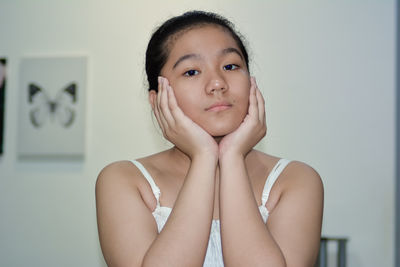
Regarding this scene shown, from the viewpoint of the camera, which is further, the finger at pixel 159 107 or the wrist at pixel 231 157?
the finger at pixel 159 107

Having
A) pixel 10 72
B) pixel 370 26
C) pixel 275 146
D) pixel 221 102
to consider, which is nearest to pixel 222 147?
pixel 221 102

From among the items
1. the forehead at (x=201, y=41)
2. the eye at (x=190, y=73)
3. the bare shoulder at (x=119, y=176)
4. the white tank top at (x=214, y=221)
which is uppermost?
the forehead at (x=201, y=41)

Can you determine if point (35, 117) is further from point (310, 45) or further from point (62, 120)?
point (310, 45)

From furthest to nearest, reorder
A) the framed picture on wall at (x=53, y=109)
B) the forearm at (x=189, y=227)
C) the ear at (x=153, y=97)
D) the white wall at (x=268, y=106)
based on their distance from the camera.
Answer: the framed picture on wall at (x=53, y=109) → the white wall at (x=268, y=106) → the ear at (x=153, y=97) → the forearm at (x=189, y=227)

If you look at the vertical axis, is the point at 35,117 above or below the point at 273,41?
below

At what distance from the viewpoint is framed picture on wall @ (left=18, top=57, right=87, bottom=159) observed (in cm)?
242

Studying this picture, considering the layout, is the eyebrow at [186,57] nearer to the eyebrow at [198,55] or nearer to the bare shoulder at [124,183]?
the eyebrow at [198,55]

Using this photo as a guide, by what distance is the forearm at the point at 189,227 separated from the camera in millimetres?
897

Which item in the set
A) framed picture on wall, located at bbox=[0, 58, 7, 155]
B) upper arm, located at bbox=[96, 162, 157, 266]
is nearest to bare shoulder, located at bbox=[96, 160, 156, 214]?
upper arm, located at bbox=[96, 162, 157, 266]

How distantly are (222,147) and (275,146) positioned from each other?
4.00 ft

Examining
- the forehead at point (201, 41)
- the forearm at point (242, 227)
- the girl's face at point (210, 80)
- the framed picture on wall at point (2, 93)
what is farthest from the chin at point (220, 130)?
the framed picture on wall at point (2, 93)

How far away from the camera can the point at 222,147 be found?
3.60ft

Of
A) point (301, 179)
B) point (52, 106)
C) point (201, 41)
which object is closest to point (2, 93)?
point (52, 106)

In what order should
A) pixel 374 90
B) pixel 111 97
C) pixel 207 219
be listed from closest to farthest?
pixel 207 219 < pixel 374 90 < pixel 111 97
